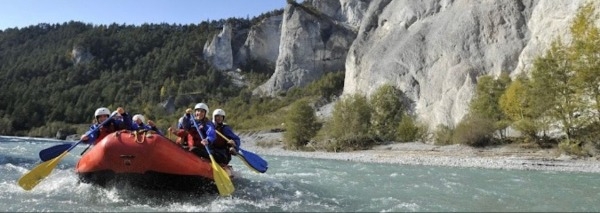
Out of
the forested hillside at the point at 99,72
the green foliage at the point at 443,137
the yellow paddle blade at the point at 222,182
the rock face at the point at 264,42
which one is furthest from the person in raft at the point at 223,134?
the rock face at the point at 264,42

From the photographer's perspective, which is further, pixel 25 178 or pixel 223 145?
pixel 223 145

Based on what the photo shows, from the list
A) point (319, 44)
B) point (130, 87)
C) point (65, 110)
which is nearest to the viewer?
point (319, 44)

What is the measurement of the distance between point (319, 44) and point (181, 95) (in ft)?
116

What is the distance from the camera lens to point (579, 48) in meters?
25.7

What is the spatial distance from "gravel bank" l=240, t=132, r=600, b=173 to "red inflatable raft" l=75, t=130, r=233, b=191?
1699cm

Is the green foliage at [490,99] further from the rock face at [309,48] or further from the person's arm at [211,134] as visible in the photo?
the rock face at [309,48]

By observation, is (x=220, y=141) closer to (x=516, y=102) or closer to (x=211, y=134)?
(x=211, y=134)

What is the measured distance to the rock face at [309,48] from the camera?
320 ft

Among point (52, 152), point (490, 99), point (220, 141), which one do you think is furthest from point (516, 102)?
point (52, 152)

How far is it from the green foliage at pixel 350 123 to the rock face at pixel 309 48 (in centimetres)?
5513

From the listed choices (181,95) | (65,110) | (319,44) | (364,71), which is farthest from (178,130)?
(65,110)

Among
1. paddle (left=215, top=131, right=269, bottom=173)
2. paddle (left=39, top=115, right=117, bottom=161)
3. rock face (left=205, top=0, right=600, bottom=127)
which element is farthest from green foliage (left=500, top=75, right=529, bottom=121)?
paddle (left=39, top=115, right=117, bottom=161)

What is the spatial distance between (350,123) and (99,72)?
116 meters

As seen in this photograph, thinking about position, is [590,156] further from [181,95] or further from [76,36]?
[76,36]
